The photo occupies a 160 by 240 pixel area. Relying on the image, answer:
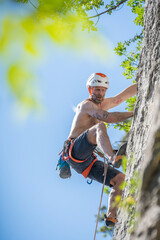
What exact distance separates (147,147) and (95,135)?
2810mm

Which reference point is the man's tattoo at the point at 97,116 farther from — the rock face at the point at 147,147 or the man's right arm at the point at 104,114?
the rock face at the point at 147,147

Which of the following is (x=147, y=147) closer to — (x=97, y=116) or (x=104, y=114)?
(x=104, y=114)

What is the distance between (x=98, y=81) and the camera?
20.9 ft

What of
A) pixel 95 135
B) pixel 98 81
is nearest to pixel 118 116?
pixel 95 135

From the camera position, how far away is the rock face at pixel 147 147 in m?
2.03

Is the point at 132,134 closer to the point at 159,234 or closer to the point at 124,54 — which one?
the point at 159,234

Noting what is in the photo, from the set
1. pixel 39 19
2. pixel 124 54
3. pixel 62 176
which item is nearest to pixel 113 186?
pixel 62 176

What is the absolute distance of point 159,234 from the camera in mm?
2025

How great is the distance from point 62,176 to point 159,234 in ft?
13.7

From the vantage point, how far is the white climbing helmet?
635cm

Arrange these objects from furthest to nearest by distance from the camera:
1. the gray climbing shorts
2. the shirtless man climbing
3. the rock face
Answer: the gray climbing shorts, the shirtless man climbing, the rock face

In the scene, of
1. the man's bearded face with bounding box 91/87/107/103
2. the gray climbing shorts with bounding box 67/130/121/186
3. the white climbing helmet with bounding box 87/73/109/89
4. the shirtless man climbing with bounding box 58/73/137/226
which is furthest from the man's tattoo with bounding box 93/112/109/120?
the white climbing helmet with bounding box 87/73/109/89

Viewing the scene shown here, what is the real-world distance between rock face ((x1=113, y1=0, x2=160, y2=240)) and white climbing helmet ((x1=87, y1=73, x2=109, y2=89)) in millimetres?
2217

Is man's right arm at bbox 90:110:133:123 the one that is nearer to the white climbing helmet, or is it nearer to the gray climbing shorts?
the gray climbing shorts
